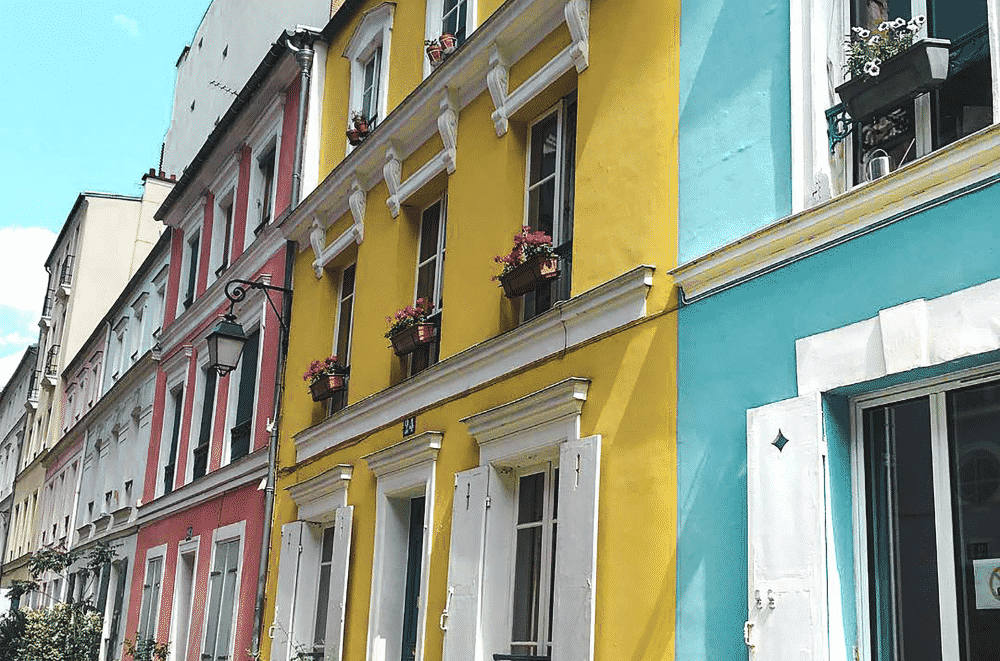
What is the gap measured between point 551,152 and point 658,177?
189 cm

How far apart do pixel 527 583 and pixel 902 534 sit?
3361 mm

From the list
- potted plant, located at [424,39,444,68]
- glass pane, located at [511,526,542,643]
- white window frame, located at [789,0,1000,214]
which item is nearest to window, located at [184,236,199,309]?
potted plant, located at [424,39,444,68]

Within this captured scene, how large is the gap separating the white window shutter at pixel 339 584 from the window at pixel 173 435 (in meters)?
7.32

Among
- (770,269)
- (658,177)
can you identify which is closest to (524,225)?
(658,177)

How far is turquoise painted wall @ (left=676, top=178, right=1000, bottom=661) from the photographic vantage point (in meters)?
5.18

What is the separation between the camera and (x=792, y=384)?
5.88 m

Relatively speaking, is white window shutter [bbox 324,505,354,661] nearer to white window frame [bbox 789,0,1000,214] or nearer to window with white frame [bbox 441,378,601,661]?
window with white frame [bbox 441,378,601,661]

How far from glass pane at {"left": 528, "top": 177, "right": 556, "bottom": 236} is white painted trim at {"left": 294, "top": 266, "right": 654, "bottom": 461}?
0.87 meters

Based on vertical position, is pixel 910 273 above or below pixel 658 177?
below

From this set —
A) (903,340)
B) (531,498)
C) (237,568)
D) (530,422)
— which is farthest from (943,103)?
(237,568)

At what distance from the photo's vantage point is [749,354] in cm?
622

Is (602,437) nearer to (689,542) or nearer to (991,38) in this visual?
(689,542)

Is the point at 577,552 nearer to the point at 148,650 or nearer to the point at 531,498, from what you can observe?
the point at 531,498

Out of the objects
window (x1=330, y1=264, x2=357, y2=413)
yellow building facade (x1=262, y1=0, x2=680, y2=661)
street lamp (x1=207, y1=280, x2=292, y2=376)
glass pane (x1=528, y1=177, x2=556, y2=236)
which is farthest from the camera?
street lamp (x1=207, y1=280, x2=292, y2=376)
